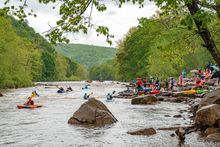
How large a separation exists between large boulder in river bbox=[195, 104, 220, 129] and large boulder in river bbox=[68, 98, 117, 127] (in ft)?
17.3

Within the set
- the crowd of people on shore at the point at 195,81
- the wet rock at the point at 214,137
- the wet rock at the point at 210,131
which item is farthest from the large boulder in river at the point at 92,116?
the crowd of people on shore at the point at 195,81

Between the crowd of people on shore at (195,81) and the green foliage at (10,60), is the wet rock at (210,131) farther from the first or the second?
the green foliage at (10,60)

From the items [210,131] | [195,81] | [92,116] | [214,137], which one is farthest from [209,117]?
[195,81]

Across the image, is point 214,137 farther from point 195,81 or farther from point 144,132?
point 195,81

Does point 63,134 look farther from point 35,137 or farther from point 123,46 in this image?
point 123,46

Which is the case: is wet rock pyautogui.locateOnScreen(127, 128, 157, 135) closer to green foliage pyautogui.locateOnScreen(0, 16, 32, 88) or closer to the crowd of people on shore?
the crowd of people on shore

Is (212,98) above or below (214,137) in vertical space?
above

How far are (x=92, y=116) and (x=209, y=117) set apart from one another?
629cm

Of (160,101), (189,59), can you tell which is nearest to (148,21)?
(160,101)

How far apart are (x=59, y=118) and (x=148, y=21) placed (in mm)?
13148

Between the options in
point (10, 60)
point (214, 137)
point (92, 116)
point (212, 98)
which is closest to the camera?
point (214, 137)

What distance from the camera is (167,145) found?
12.5m

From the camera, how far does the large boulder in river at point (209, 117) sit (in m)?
14.1

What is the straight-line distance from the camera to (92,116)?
18.0 meters
